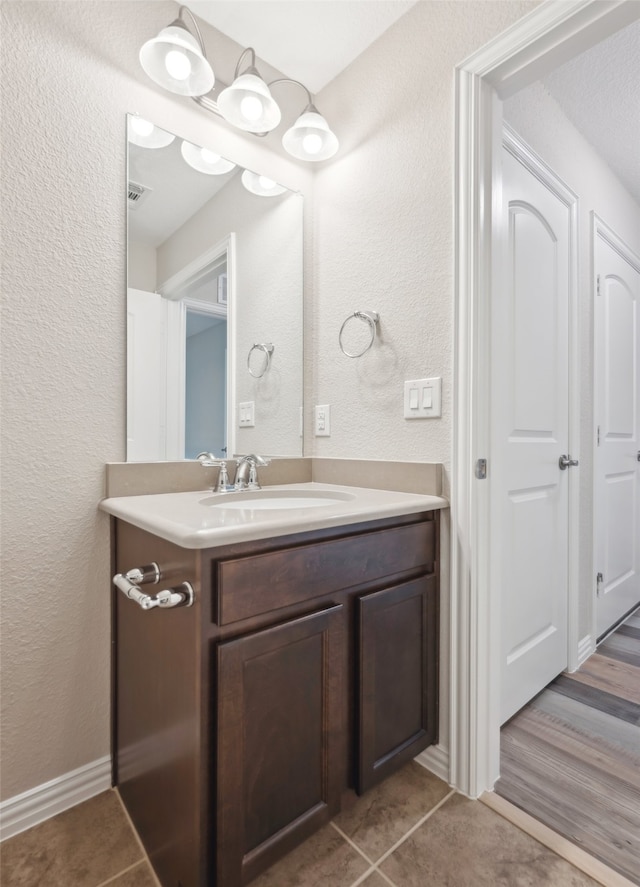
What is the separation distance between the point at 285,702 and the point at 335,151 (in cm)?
174

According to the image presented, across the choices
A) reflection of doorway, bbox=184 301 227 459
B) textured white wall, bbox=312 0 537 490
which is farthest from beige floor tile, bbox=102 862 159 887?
textured white wall, bbox=312 0 537 490

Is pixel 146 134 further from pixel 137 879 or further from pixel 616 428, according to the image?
pixel 616 428

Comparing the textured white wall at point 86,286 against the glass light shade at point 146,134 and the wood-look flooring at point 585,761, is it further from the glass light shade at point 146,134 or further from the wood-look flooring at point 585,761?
the wood-look flooring at point 585,761

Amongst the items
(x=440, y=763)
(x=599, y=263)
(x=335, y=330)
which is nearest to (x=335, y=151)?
(x=335, y=330)

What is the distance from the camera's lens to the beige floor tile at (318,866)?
3.19 feet

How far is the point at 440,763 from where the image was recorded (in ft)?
4.21

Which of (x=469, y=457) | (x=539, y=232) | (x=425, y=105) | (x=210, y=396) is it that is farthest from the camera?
(x=539, y=232)

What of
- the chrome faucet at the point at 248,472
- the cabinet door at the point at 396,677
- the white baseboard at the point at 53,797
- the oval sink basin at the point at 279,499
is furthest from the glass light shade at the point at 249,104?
the white baseboard at the point at 53,797

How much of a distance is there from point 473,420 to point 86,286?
114 cm

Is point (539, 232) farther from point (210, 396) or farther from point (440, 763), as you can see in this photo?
point (440, 763)

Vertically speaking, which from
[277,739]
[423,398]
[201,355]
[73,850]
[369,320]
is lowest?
[73,850]

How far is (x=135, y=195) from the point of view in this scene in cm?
133

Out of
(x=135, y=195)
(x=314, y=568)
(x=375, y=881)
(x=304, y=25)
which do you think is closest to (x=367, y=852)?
(x=375, y=881)

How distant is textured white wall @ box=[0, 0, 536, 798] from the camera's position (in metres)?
1.13
